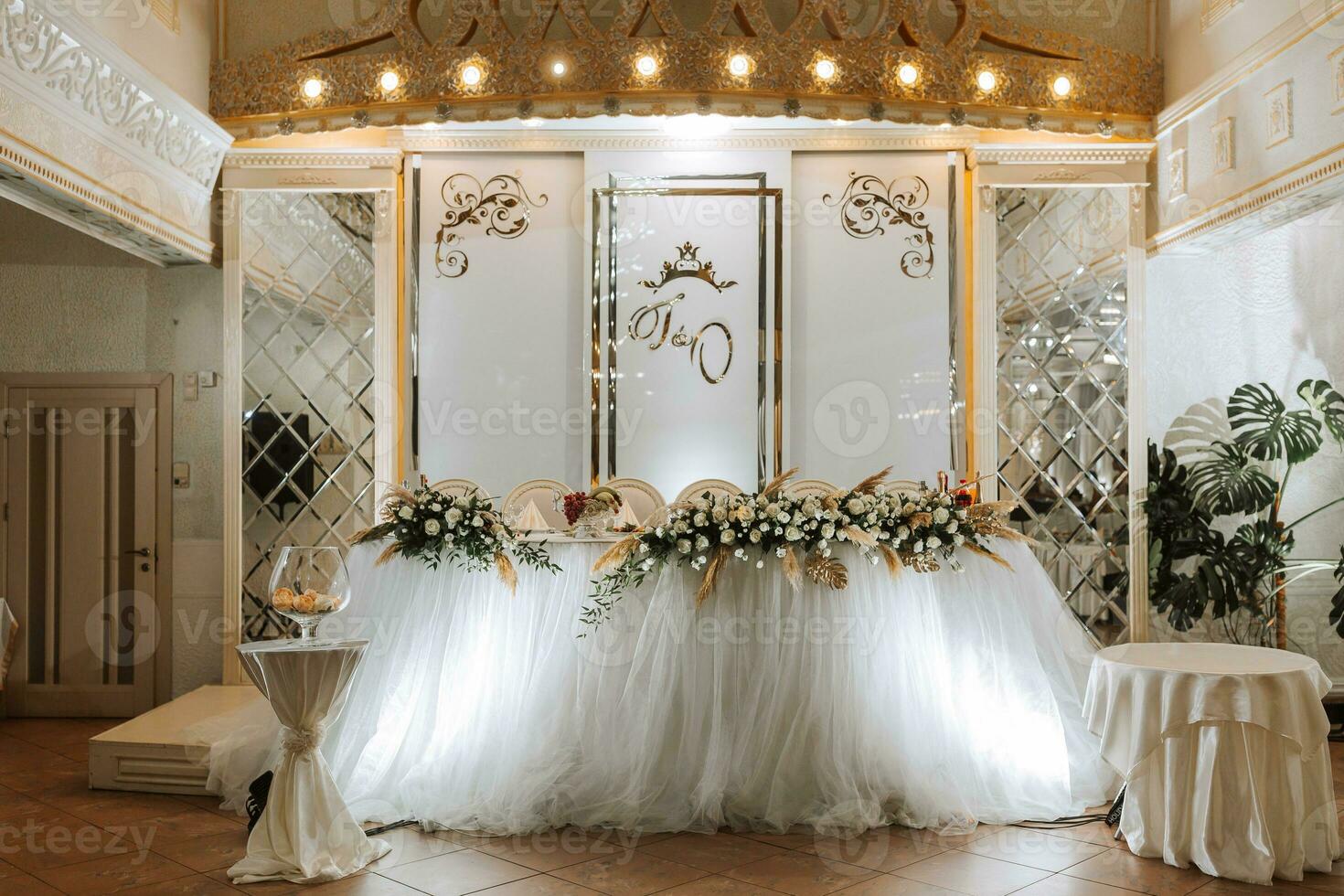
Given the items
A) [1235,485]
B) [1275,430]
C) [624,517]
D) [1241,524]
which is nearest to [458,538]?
[624,517]

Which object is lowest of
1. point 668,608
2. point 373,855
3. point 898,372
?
point 373,855

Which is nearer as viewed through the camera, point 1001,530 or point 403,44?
point 1001,530

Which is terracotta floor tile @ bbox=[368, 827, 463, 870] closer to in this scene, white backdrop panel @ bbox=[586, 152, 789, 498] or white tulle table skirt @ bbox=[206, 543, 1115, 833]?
white tulle table skirt @ bbox=[206, 543, 1115, 833]

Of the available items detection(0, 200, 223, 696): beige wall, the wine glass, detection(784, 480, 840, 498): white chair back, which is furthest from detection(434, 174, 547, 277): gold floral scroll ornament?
the wine glass

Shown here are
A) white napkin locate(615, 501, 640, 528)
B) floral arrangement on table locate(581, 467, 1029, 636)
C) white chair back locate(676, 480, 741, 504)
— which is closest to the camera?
floral arrangement on table locate(581, 467, 1029, 636)

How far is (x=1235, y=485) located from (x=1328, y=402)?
2.11ft

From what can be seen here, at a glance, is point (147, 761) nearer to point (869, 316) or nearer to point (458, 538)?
point (458, 538)

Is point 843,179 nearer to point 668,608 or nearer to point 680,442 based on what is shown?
point 680,442

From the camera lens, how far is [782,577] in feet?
13.7

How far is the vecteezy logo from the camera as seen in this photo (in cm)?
632

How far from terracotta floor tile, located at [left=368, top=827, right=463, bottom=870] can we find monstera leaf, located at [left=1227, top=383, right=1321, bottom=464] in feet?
15.3

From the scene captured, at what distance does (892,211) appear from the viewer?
21.0ft

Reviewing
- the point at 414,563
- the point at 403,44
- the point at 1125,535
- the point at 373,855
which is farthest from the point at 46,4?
the point at 1125,535

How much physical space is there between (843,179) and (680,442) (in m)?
1.82
